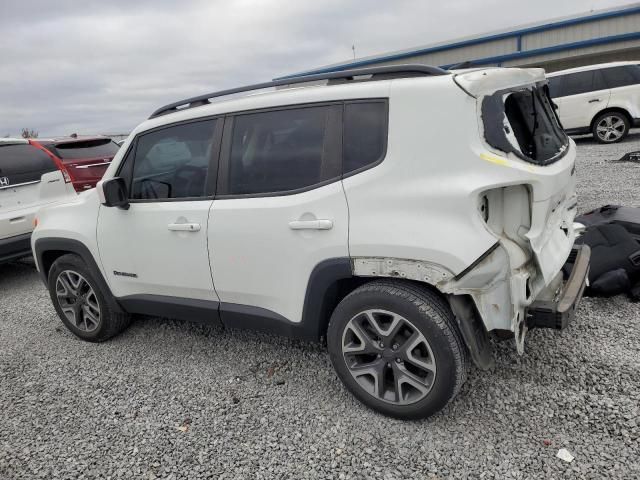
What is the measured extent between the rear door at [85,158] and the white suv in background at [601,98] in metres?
9.82

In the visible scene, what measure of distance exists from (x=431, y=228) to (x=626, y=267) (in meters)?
A: 2.20

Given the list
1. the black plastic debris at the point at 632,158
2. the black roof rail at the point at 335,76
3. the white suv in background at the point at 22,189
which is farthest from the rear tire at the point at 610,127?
the white suv in background at the point at 22,189

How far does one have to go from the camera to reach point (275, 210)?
106 inches

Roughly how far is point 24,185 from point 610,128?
1211cm

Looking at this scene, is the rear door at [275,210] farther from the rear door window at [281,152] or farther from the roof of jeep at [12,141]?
the roof of jeep at [12,141]

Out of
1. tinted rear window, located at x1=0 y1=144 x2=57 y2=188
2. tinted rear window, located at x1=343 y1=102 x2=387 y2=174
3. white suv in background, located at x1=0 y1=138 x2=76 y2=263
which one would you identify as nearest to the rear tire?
tinted rear window, located at x1=343 y1=102 x2=387 y2=174

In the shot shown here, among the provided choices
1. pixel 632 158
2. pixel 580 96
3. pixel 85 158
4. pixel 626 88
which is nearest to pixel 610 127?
pixel 626 88

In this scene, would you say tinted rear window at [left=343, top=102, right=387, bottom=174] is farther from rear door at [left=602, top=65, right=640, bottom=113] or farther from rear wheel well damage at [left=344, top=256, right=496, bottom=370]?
rear door at [left=602, top=65, right=640, bottom=113]

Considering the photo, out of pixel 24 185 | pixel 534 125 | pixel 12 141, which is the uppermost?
pixel 12 141

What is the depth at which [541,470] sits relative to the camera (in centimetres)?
219

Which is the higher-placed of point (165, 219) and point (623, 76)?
point (623, 76)

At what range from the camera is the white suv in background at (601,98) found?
1077 centimetres

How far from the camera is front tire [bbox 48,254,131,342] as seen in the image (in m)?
3.75

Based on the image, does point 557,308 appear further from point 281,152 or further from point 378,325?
point 281,152
